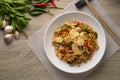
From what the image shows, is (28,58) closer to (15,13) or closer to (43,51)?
(43,51)

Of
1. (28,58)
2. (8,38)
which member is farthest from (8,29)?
(28,58)

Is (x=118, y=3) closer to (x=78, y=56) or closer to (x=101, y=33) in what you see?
(x=101, y=33)

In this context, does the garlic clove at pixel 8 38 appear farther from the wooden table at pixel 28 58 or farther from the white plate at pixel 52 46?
the white plate at pixel 52 46

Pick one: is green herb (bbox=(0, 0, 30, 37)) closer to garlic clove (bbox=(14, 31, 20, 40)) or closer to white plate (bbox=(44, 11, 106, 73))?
garlic clove (bbox=(14, 31, 20, 40))

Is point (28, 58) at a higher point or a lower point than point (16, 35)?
lower

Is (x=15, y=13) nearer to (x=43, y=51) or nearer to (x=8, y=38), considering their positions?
(x=8, y=38)

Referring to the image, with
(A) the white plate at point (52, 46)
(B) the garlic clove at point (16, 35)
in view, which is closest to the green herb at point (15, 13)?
(B) the garlic clove at point (16, 35)
